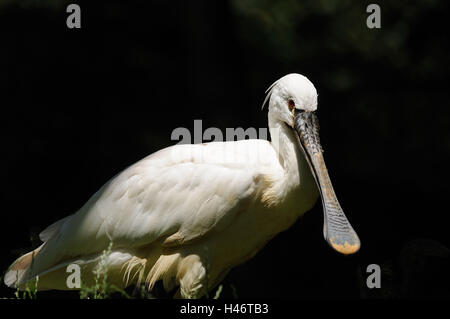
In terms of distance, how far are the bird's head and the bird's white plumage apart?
0.01m

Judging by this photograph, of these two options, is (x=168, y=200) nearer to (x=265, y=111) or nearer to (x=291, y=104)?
(x=291, y=104)

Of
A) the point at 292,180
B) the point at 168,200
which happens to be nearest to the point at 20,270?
the point at 168,200

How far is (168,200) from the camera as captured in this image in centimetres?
435

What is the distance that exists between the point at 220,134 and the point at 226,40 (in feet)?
2.26

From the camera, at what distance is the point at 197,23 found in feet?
17.7

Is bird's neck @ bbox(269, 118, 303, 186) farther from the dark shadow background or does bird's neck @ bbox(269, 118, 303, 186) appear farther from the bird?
the dark shadow background

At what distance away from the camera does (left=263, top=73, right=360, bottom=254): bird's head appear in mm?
4230

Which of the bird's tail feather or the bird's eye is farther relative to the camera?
the bird's tail feather

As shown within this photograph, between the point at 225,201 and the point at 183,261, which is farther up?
the point at 225,201

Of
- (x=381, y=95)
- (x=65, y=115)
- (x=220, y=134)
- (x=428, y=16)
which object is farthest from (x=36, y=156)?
(x=428, y=16)

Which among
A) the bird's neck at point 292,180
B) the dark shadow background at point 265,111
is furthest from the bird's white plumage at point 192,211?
the dark shadow background at point 265,111

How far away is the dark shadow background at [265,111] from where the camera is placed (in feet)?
21.0

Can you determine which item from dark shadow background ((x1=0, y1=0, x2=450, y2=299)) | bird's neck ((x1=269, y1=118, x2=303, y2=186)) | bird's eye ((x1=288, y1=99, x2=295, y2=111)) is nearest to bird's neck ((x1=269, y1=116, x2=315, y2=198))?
bird's neck ((x1=269, y1=118, x2=303, y2=186))

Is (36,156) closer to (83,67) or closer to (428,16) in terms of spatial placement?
(83,67)
